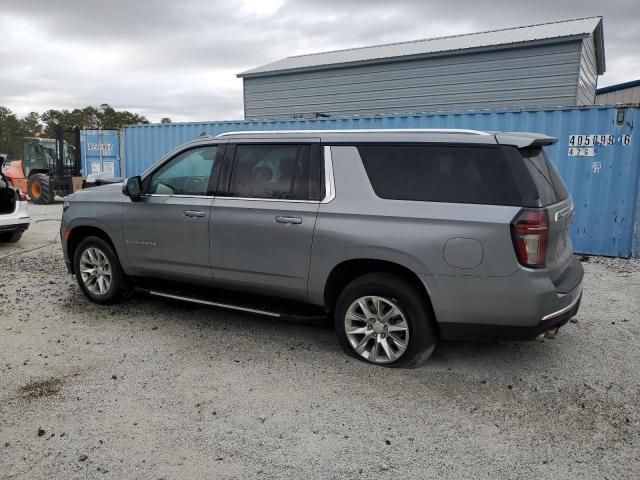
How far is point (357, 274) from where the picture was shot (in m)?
4.12

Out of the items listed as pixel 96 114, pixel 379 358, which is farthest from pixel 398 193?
pixel 96 114

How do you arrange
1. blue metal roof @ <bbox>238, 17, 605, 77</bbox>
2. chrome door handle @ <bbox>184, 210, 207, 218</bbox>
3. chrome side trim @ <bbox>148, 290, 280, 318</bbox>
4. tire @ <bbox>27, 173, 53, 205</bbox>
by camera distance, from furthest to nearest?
tire @ <bbox>27, 173, 53, 205</bbox>
blue metal roof @ <bbox>238, 17, 605, 77</bbox>
chrome door handle @ <bbox>184, 210, 207, 218</bbox>
chrome side trim @ <bbox>148, 290, 280, 318</bbox>

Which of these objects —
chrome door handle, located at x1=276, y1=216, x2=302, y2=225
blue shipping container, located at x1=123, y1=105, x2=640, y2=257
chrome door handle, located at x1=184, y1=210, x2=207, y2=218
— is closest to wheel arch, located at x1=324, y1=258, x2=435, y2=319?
chrome door handle, located at x1=276, y1=216, x2=302, y2=225

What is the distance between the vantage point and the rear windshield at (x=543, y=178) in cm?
355

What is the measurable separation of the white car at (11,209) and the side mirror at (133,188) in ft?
16.6

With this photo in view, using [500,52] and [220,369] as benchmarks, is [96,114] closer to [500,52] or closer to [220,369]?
[500,52]

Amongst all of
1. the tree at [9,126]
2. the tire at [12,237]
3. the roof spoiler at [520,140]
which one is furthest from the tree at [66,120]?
the roof spoiler at [520,140]

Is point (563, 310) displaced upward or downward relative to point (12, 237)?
upward

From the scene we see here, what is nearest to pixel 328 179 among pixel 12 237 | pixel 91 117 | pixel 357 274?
pixel 357 274

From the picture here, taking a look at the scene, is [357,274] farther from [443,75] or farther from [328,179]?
[443,75]

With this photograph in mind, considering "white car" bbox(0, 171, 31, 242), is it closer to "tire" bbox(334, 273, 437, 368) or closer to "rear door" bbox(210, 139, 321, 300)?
"rear door" bbox(210, 139, 321, 300)

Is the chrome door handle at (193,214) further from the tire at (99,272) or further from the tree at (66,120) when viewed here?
the tree at (66,120)

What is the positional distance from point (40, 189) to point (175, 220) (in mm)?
14873

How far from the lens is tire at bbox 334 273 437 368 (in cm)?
382
